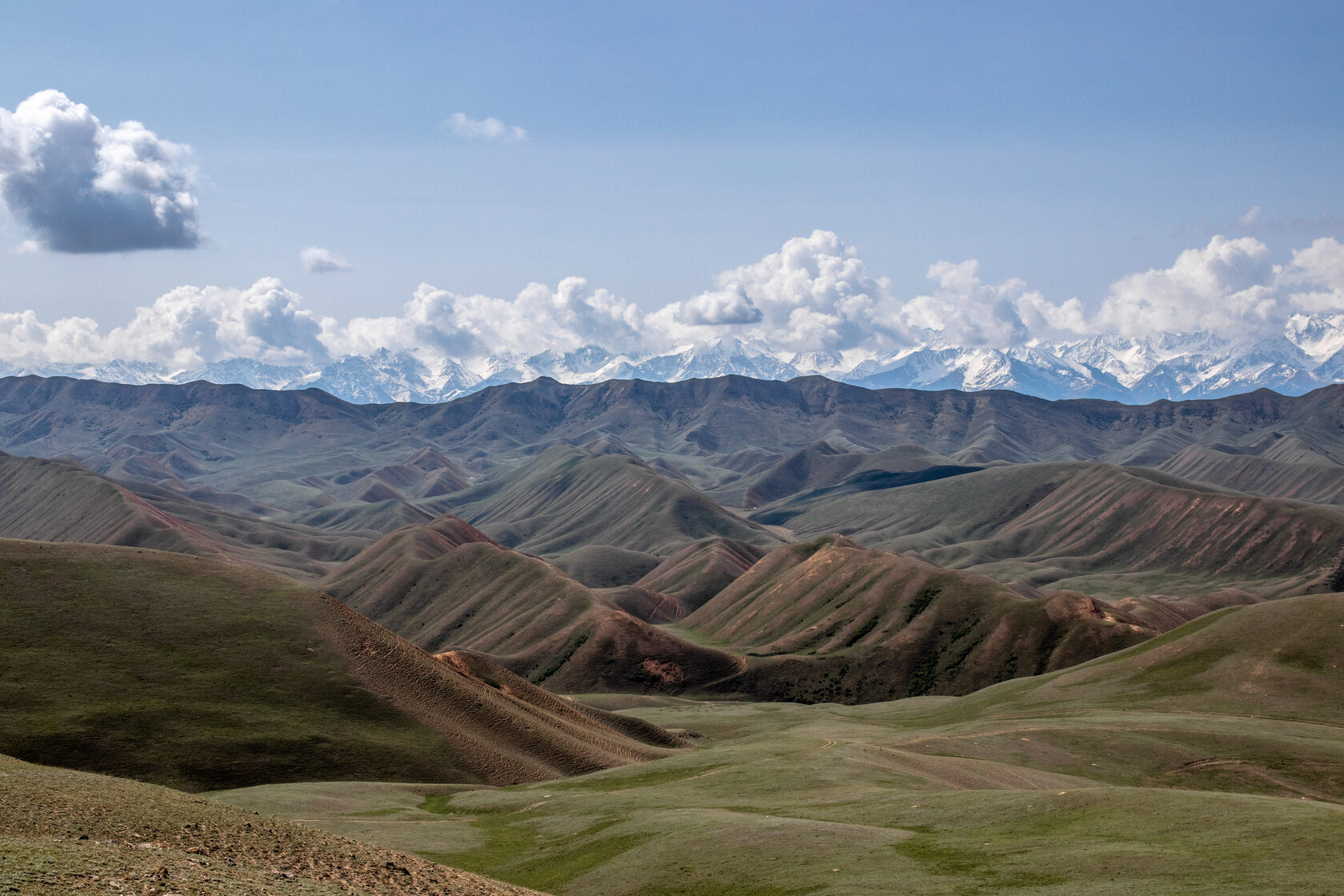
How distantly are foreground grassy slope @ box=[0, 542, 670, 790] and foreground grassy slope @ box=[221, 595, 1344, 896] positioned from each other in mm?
10469

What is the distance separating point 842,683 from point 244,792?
122 metres

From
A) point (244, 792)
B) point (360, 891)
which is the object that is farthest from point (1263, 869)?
point (244, 792)

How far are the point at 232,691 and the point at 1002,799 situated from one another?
6556cm

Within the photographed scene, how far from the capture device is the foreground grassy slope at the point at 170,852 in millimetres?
27281

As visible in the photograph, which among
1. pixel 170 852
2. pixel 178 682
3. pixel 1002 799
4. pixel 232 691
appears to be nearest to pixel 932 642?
pixel 232 691

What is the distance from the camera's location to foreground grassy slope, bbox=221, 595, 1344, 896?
132ft

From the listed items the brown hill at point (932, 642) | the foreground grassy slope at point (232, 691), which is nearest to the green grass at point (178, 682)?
the foreground grassy slope at point (232, 691)

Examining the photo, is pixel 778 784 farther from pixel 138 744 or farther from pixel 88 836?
pixel 138 744

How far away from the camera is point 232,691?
9119 cm

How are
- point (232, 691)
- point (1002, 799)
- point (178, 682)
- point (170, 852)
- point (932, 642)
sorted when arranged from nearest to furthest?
point (170, 852)
point (1002, 799)
point (178, 682)
point (232, 691)
point (932, 642)

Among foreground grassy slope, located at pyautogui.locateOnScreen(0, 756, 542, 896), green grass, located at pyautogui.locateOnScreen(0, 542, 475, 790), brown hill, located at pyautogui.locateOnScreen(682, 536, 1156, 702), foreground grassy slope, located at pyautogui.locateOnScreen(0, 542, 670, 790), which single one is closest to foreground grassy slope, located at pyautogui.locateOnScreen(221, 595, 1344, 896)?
green grass, located at pyautogui.locateOnScreen(0, 542, 475, 790)

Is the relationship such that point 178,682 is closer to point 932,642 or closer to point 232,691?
point 232,691

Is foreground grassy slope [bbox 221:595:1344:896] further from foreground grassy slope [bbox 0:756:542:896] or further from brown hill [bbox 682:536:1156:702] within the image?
brown hill [bbox 682:536:1156:702]

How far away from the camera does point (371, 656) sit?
101688mm
